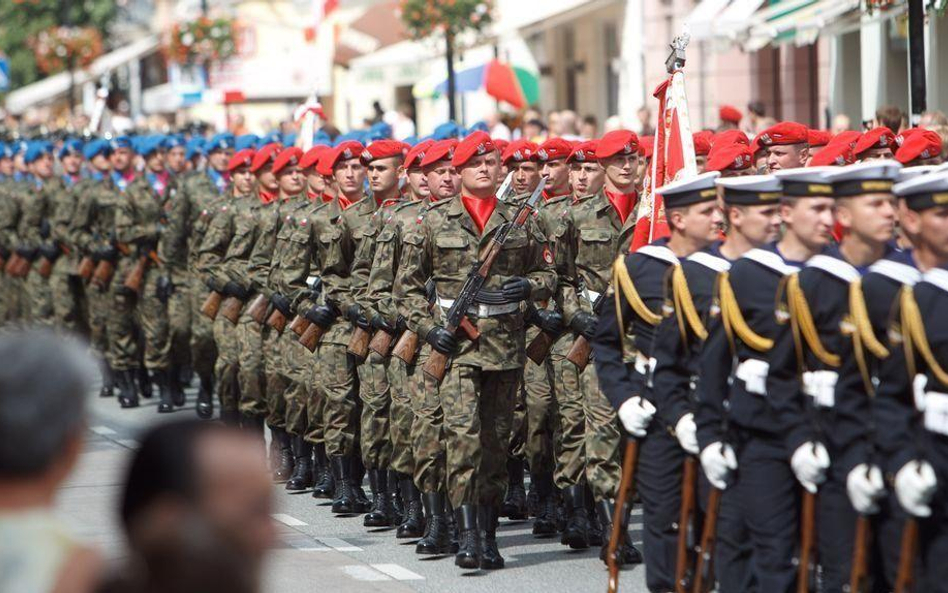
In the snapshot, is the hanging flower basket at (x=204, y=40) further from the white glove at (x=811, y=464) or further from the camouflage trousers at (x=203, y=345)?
the white glove at (x=811, y=464)

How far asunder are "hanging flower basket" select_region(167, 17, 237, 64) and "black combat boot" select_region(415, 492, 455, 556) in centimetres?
2682

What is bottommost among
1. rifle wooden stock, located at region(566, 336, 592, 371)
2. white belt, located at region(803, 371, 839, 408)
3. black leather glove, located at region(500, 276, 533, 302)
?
rifle wooden stock, located at region(566, 336, 592, 371)

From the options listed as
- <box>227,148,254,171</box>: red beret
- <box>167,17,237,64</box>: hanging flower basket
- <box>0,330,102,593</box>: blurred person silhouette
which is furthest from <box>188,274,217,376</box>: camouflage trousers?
<box>167,17,237,64</box>: hanging flower basket

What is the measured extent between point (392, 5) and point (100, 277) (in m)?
17.0

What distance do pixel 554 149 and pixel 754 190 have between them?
405 cm

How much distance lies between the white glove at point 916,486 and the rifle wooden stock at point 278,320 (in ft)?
21.5

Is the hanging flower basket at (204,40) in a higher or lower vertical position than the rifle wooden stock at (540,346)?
higher

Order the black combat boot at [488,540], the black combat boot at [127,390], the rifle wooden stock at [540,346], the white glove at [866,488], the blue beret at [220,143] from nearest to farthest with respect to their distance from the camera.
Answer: the white glove at [866,488], the black combat boot at [488,540], the rifle wooden stock at [540,346], the black combat boot at [127,390], the blue beret at [220,143]

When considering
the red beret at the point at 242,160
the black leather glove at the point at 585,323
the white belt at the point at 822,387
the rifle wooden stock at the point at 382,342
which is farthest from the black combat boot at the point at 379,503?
the white belt at the point at 822,387

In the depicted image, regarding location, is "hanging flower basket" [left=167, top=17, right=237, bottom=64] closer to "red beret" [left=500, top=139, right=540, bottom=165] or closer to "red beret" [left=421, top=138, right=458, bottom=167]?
"red beret" [left=500, top=139, right=540, bottom=165]

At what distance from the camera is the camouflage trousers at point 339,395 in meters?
11.1

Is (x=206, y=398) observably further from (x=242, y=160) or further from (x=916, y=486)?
(x=916, y=486)

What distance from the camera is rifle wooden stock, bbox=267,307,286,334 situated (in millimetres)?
12066

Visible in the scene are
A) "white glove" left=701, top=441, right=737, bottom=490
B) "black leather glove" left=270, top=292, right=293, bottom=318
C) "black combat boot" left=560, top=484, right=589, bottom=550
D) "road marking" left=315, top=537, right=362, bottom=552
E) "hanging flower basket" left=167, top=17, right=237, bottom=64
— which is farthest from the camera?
"hanging flower basket" left=167, top=17, right=237, bottom=64
